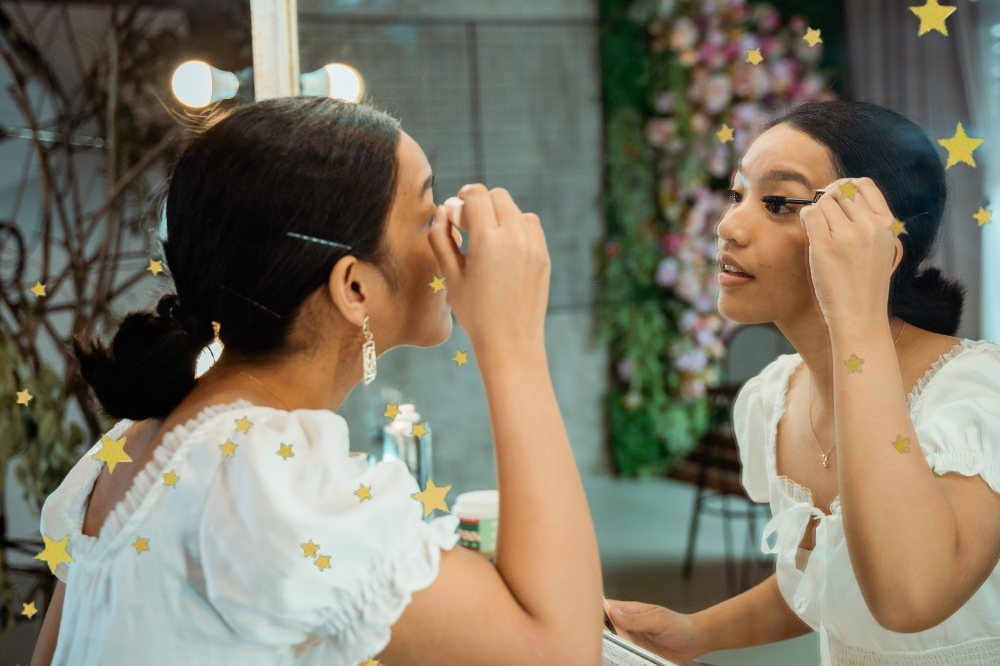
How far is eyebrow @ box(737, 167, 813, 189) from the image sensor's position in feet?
2.42

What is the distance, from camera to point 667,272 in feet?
3.27

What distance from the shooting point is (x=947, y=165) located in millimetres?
677

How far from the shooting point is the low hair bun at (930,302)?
68 cm

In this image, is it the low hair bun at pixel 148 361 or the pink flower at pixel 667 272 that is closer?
the low hair bun at pixel 148 361

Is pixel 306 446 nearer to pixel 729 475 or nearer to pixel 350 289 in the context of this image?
pixel 350 289

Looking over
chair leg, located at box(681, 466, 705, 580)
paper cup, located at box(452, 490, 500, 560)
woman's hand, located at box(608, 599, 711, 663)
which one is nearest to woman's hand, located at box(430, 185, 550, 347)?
chair leg, located at box(681, 466, 705, 580)

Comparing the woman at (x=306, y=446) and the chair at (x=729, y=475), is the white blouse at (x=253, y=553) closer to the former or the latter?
the woman at (x=306, y=446)

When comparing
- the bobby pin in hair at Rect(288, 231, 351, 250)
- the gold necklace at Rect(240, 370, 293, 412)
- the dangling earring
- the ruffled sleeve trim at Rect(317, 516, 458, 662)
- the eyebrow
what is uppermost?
the eyebrow

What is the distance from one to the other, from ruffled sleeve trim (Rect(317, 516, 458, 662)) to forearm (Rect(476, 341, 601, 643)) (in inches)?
2.7

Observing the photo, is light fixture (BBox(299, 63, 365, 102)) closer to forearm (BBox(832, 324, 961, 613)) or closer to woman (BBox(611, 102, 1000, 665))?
woman (BBox(611, 102, 1000, 665))

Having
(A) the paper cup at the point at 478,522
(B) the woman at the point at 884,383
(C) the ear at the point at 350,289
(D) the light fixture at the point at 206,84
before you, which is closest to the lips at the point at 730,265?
(B) the woman at the point at 884,383

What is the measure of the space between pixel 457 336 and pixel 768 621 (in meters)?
0.81

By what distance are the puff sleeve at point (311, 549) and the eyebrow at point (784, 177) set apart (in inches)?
15.5

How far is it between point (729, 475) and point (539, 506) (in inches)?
12.2
